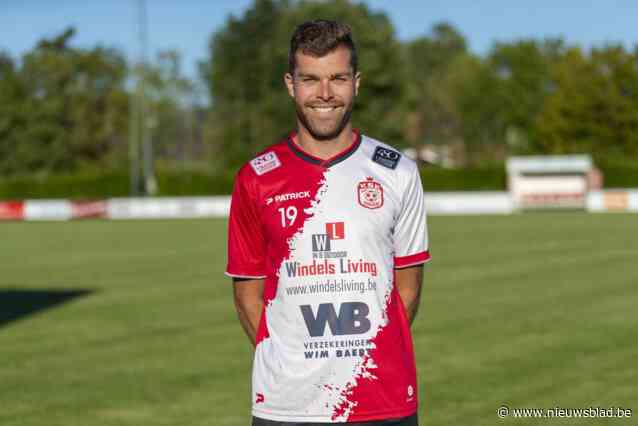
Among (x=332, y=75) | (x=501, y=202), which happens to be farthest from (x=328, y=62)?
(x=501, y=202)

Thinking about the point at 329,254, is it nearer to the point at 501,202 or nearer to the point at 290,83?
the point at 290,83

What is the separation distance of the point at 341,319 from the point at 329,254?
0.82 ft

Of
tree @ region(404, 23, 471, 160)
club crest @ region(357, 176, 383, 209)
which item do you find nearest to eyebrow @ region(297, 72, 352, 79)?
club crest @ region(357, 176, 383, 209)

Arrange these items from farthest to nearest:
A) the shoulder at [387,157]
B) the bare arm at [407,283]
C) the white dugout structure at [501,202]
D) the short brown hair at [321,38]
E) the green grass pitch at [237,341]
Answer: the white dugout structure at [501,202] → the green grass pitch at [237,341] → the bare arm at [407,283] → the shoulder at [387,157] → the short brown hair at [321,38]

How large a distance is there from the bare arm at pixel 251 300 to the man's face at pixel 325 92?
Answer: 66cm

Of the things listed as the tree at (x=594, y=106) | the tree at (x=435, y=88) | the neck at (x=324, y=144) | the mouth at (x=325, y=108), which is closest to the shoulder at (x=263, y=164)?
the neck at (x=324, y=144)

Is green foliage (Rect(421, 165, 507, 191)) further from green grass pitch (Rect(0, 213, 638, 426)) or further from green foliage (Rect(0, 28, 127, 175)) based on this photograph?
green foliage (Rect(0, 28, 127, 175))

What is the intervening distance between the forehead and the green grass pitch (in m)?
5.21

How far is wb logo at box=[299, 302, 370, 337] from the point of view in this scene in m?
3.79

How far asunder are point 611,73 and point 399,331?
3478 inches

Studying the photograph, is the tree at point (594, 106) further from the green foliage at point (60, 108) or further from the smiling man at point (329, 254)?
the smiling man at point (329, 254)

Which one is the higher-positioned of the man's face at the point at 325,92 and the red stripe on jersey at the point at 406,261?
the man's face at the point at 325,92

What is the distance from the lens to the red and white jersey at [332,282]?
150 inches

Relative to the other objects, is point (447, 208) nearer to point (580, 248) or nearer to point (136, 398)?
point (580, 248)
